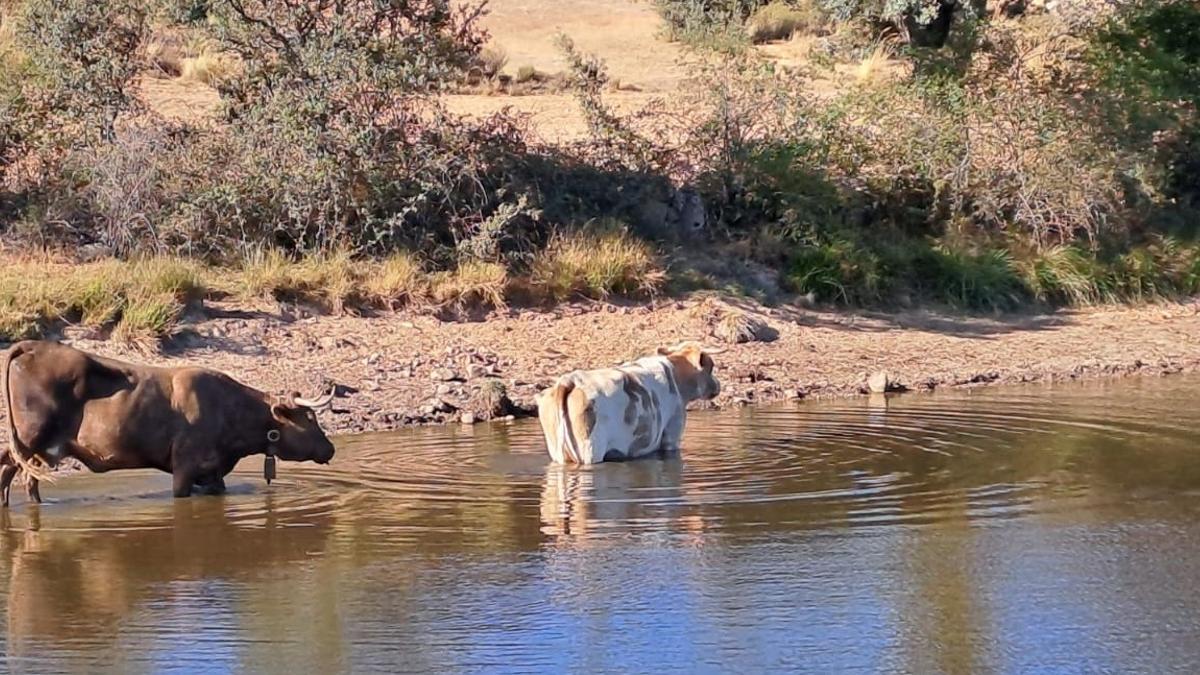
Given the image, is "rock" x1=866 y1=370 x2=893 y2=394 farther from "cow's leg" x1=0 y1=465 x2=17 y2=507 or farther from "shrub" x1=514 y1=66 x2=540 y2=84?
"shrub" x1=514 y1=66 x2=540 y2=84

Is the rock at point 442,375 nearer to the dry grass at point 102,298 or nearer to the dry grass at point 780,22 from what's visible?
the dry grass at point 102,298

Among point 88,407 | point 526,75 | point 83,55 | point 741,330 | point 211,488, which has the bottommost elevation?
point 211,488

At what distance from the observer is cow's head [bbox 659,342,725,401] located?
45.6 feet

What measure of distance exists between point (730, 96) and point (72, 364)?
1125cm

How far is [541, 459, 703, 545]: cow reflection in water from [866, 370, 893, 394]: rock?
13.7 ft

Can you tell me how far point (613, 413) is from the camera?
1274 cm

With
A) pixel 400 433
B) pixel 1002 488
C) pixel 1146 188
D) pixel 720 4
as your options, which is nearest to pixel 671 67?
pixel 720 4

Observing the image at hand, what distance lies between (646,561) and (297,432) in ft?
11.5

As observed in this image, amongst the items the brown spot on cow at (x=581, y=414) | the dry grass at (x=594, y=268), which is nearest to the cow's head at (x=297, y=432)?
the brown spot on cow at (x=581, y=414)

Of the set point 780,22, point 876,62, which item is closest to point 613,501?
point 876,62

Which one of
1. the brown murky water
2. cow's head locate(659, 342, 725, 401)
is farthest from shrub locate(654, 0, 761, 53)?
the brown murky water

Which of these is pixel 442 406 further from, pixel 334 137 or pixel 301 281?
pixel 334 137

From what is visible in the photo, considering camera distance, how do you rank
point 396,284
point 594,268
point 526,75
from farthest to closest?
point 526,75 < point 594,268 < point 396,284

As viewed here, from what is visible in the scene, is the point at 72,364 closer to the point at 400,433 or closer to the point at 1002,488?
the point at 400,433
